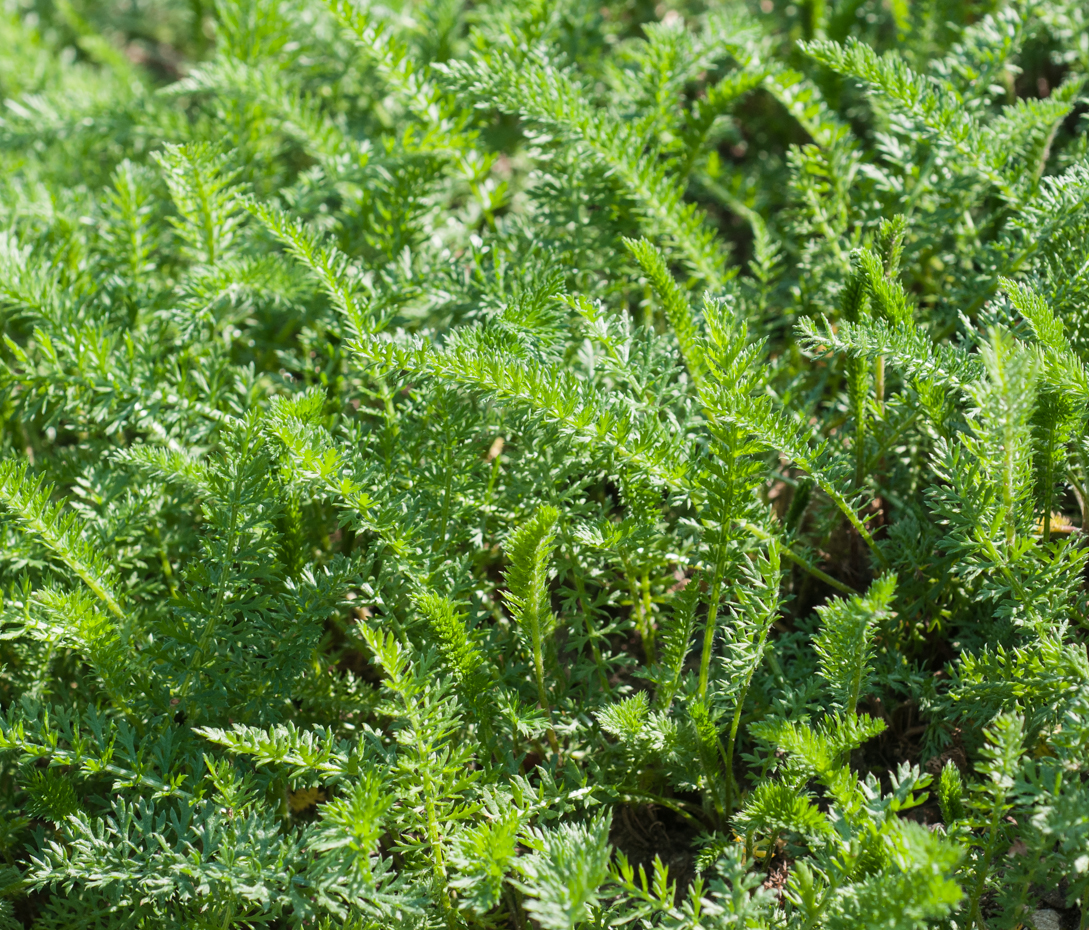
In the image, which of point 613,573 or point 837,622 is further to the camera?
point 613,573

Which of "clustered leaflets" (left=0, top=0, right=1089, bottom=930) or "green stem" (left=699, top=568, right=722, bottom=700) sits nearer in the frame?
"clustered leaflets" (left=0, top=0, right=1089, bottom=930)

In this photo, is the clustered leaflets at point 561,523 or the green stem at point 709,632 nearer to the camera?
the clustered leaflets at point 561,523

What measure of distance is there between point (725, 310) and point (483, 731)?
77 centimetres

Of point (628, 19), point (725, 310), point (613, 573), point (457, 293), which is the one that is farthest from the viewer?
point (628, 19)

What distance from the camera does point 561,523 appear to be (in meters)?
1.68

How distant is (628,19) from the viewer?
292 centimetres

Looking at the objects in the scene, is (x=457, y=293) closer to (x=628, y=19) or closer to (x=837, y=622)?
(x=837, y=622)

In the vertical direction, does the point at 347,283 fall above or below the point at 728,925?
above

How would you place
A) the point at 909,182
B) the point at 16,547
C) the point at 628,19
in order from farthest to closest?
the point at 628,19 < the point at 909,182 < the point at 16,547

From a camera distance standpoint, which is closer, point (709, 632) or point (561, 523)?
point (709, 632)

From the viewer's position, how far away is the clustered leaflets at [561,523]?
140 centimetres

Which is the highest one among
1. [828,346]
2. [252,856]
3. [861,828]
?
[828,346]

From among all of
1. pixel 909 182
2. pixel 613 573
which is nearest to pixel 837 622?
pixel 613 573

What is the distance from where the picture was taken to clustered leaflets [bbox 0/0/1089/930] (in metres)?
1.40
